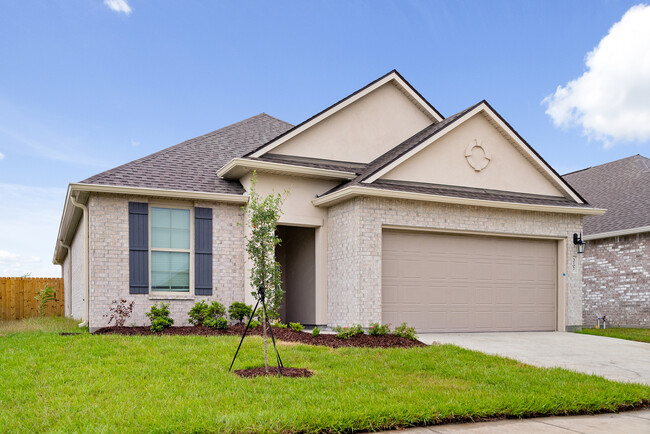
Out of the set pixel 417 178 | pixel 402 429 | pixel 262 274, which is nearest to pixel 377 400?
pixel 402 429

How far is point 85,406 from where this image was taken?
18.1 feet

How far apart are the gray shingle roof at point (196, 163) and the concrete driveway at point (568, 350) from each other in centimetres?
626

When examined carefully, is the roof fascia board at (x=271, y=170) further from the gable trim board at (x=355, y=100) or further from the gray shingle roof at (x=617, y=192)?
the gray shingle roof at (x=617, y=192)

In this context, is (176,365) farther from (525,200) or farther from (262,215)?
(525,200)

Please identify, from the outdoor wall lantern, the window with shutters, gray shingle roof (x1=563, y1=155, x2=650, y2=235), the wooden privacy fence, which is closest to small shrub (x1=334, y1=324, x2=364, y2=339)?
the window with shutters

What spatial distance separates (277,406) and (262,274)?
223 cm

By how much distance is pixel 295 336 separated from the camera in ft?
34.5

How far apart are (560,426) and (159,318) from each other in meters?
8.18

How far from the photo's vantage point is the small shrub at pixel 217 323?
11.5 meters

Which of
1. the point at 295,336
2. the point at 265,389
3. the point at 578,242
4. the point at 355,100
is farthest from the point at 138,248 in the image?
the point at 578,242

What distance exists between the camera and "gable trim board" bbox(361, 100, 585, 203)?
40.9ft

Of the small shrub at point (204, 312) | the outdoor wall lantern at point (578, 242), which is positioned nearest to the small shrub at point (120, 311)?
the small shrub at point (204, 312)

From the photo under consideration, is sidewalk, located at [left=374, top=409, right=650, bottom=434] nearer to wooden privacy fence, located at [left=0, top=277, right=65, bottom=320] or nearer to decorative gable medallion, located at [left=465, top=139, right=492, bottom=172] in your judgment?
decorative gable medallion, located at [left=465, top=139, right=492, bottom=172]

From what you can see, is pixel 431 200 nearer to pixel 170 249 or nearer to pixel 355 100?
pixel 355 100
